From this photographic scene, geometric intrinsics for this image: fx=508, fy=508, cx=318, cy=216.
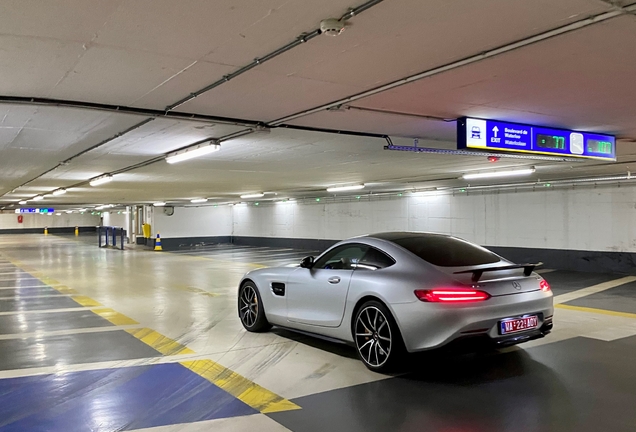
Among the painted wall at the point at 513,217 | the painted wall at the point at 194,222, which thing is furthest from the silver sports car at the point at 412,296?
the painted wall at the point at 194,222

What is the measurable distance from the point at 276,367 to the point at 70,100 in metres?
3.75

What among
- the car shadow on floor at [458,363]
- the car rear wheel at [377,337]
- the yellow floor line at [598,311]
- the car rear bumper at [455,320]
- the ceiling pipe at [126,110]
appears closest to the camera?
the car rear bumper at [455,320]

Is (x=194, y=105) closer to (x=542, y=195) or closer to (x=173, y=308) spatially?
(x=173, y=308)

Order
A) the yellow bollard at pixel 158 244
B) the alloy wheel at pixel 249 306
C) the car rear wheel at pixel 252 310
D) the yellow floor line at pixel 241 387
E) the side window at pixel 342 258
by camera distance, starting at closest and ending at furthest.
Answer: the yellow floor line at pixel 241 387
the side window at pixel 342 258
the car rear wheel at pixel 252 310
the alloy wheel at pixel 249 306
the yellow bollard at pixel 158 244

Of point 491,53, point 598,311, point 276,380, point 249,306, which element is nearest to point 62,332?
point 249,306

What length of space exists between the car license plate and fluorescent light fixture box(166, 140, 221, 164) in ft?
17.1

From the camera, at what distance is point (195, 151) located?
8.62 meters

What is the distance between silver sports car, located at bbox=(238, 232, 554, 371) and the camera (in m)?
4.75

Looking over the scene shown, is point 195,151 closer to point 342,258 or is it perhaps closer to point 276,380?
point 342,258

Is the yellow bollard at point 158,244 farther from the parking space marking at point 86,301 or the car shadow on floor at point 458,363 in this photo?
the car shadow on floor at point 458,363

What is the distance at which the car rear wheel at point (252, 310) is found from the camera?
23.0 ft

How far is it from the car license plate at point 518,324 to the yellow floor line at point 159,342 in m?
3.53

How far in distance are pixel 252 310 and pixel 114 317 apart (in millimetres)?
2746

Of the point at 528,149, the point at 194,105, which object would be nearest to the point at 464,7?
the point at 194,105
